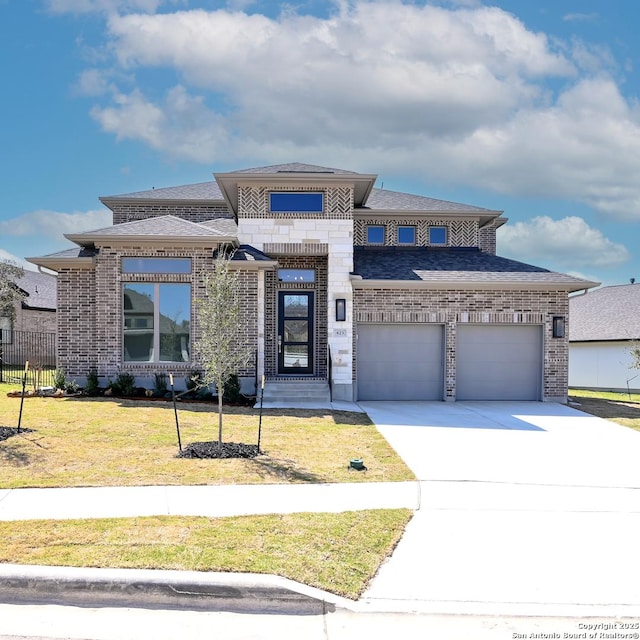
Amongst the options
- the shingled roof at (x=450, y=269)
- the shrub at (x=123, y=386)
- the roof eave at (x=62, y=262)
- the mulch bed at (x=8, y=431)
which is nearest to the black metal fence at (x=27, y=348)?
the roof eave at (x=62, y=262)

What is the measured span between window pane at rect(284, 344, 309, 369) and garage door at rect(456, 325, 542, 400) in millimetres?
4306

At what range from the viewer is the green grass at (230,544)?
4.52 metres

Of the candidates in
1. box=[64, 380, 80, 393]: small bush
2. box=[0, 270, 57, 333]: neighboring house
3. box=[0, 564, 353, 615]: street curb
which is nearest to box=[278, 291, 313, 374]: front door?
box=[64, 380, 80, 393]: small bush

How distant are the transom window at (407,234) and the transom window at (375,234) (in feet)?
1.97

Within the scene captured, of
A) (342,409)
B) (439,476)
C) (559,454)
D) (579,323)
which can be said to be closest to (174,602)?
(439,476)

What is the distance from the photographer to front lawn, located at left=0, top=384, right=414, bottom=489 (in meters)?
7.27

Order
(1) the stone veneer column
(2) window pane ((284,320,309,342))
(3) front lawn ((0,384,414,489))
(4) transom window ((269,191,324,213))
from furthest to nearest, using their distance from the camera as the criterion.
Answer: (2) window pane ((284,320,309,342)) < (4) transom window ((269,191,324,213)) < (1) the stone veneer column < (3) front lawn ((0,384,414,489))

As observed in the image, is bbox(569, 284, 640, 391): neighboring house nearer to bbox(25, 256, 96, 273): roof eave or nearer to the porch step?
the porch step

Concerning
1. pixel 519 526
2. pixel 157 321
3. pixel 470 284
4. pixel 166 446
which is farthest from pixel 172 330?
pixel 519 526

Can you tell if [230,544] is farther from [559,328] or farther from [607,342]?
[607,342]

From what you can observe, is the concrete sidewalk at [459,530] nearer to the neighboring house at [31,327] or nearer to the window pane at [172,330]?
the window pane at [172,330]

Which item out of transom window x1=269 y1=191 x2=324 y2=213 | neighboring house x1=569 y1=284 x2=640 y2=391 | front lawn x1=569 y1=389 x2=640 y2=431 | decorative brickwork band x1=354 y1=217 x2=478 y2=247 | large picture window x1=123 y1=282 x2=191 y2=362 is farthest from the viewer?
neighboring house x1=569 y1=284 x2=640 y2=391

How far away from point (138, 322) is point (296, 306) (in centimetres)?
446

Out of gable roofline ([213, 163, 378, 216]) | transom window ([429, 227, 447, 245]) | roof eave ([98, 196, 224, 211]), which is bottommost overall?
transom window ([429, 227, 447, 245])
